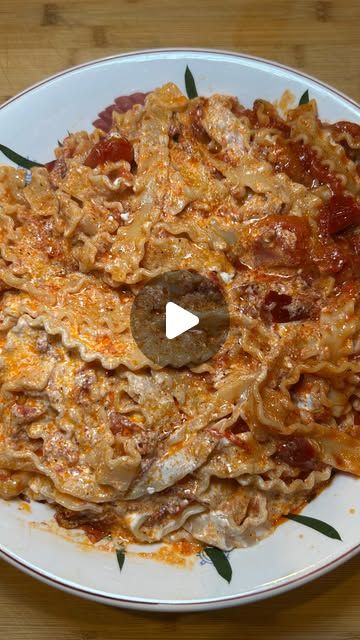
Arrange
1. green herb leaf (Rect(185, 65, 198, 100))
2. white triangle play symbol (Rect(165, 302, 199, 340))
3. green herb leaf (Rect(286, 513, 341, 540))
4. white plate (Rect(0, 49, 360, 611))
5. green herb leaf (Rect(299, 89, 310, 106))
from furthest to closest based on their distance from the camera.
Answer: green herb leaf (Rect(185, 65, 198, 100)), green herb leaf (Rect(299, 89, 310, 106)), white triangle play symbol (Rect(165, 302, 199, 340)), green herb leaf (Rect(286, 513, 341, 540)), white plate (Rect(0, 49, 360, 611))

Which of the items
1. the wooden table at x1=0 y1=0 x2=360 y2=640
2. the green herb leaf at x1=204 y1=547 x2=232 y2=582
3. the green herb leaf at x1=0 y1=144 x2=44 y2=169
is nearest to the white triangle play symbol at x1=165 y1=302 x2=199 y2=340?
the green herb leaf at x1=204 y1=547 x2=232 y2=582

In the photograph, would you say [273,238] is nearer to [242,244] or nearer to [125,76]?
[242,244]

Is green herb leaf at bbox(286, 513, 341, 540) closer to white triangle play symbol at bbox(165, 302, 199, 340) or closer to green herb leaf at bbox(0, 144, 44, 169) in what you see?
white triangle play symbol at bbox(165, 302, 199, 340)

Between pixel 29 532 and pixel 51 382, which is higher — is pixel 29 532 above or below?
below

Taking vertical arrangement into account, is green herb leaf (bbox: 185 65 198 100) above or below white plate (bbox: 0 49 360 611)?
above

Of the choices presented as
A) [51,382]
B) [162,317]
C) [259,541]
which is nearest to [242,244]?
[162,317]
